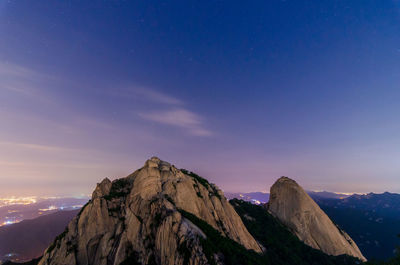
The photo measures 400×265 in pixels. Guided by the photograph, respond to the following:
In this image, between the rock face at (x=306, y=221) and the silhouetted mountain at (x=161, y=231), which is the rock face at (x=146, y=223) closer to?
the silhouetted mountain at (x=161, y=231)

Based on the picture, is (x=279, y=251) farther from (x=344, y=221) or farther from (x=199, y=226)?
(x=344, y=221)

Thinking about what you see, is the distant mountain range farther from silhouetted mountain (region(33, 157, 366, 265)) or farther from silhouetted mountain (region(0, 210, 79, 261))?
silhouetted mountain (region(0, 210, 79, 261))

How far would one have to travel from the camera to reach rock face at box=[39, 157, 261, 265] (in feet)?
116

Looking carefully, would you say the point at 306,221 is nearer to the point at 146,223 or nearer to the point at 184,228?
the point at 184,228

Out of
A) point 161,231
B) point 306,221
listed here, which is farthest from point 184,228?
point 306,221

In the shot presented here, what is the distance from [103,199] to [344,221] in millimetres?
219148

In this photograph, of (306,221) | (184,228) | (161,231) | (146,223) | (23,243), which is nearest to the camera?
(184,228)

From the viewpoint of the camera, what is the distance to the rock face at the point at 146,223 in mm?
35500

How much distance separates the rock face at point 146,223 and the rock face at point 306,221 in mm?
29387

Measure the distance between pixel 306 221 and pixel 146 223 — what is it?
62924mm

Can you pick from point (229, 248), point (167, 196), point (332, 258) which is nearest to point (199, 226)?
point (229, 248)

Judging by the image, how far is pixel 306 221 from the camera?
7744 cm

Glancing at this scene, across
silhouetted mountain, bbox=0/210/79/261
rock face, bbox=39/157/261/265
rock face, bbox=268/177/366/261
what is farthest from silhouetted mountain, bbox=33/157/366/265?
silhouetted mountain, bbox=0/210/79/261

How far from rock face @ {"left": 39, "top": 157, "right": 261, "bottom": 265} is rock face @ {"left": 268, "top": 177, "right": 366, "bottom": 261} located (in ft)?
96.4
